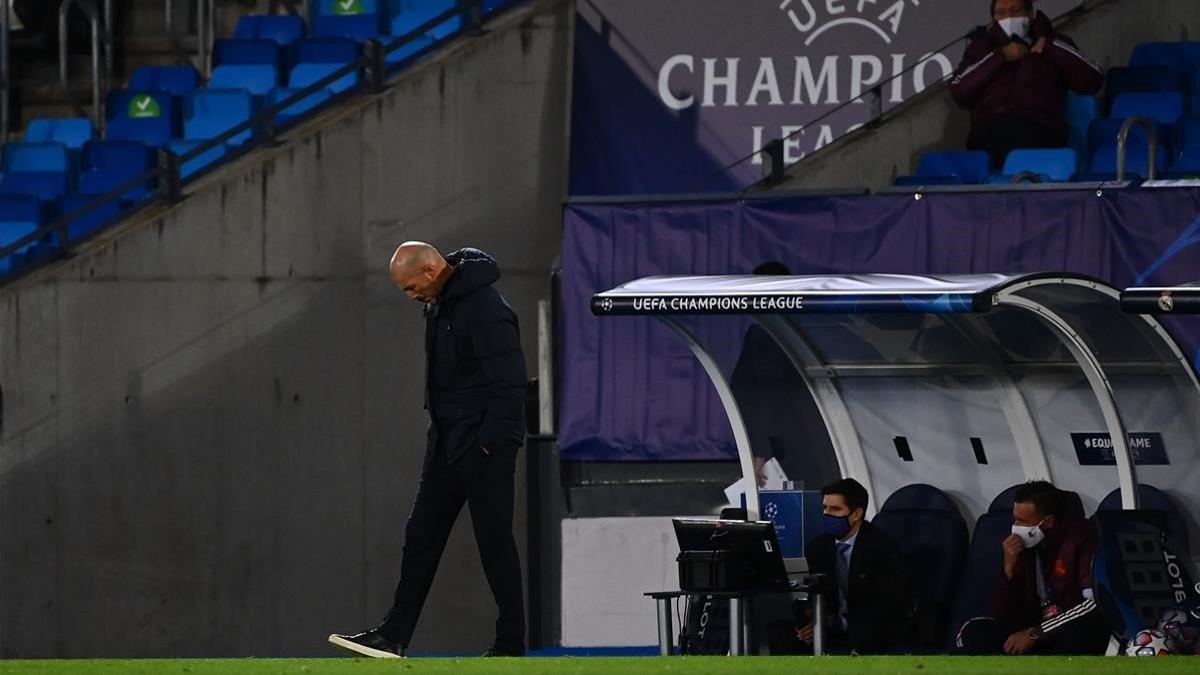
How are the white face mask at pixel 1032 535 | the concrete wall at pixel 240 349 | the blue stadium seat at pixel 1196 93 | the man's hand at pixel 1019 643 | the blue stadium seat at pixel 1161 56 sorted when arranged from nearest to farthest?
1. the man's hand at pixel 1019 643
2. the white face mask at pixel 1032 535
3. the blue stadium seat at pixel 1196 93
4. the blue stadium seat at pixel 1161 56
5. the concrete wall at pixel 240 349

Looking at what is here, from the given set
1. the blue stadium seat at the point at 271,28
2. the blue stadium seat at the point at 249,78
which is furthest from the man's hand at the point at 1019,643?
the blue stadium seat at the point at 271,28

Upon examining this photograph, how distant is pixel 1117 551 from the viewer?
1127 centimetres

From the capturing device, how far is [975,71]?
15195mm

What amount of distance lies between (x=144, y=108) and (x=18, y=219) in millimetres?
1448

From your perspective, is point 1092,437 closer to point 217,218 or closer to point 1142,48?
point 1142,48

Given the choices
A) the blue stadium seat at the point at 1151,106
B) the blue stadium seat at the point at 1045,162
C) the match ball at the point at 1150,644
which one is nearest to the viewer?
the match ball at the point at 1150,644

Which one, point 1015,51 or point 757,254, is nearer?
point 757,254

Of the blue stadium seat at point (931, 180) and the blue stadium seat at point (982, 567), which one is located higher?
the blue stadium seat at point (931, 180)

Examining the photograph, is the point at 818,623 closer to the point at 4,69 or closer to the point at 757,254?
the point at 757,254

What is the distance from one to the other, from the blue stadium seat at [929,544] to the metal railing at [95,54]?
891cm

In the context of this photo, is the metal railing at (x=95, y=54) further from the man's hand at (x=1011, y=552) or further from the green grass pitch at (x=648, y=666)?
the man's hand at (x=1011, y=552)

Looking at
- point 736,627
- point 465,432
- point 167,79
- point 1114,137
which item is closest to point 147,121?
point 167,79

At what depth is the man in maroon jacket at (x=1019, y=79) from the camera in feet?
49.5

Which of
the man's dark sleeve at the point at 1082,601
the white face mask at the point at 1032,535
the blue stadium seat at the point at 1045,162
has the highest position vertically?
the blue stadium seat at the point at 1045,162
